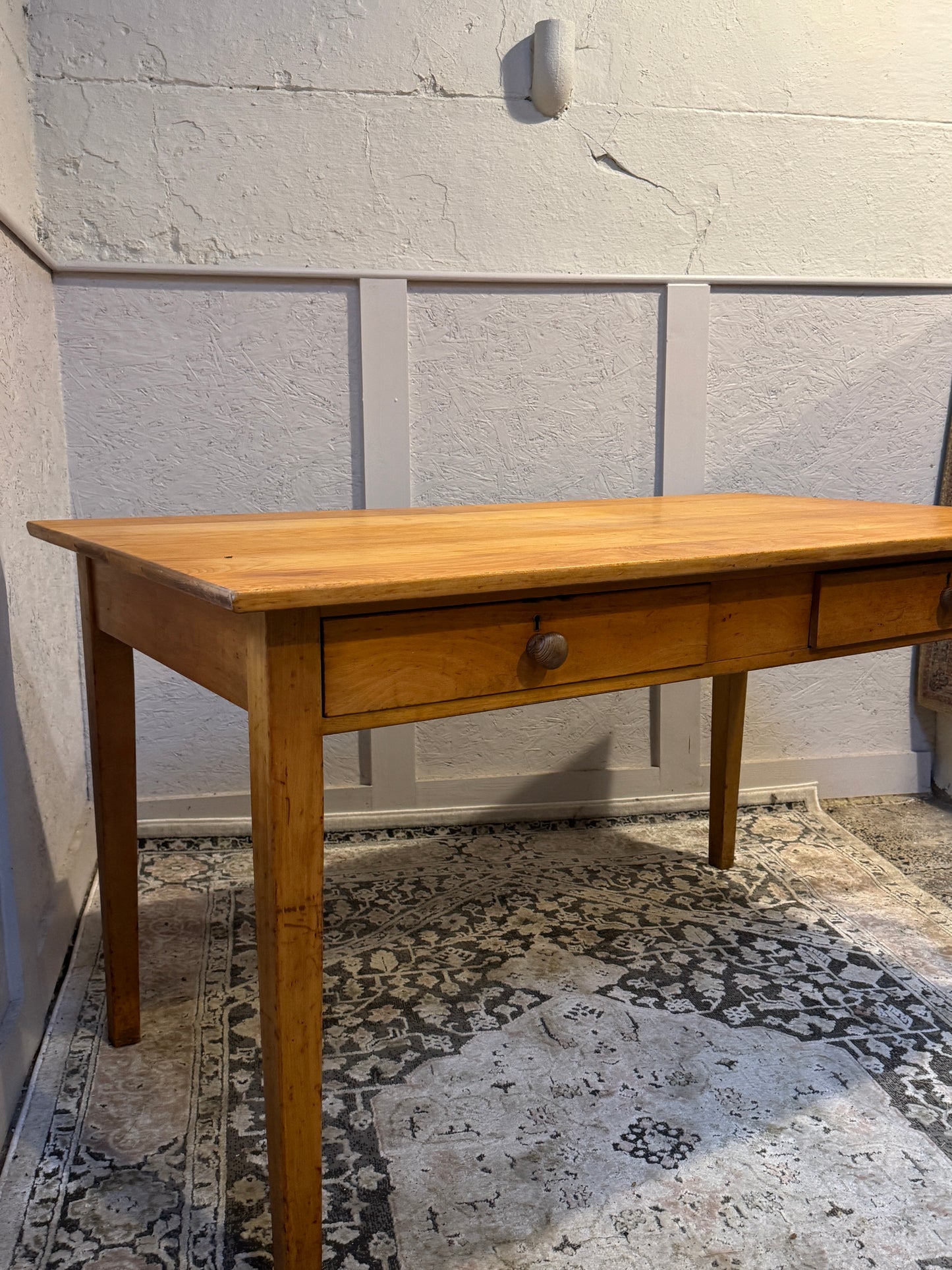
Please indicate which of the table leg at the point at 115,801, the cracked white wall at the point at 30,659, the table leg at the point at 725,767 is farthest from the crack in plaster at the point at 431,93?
the table leg at the point at 725,767

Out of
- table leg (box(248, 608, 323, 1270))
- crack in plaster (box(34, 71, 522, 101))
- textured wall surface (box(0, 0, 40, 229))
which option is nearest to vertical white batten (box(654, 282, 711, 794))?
crack in plaster (box(34, 71, 522, 101))

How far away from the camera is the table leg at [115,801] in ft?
5.56

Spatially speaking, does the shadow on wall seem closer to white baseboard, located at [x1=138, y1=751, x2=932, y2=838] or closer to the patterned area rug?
white baseboard, located at [x1=138, y1=751, x2=932, y2=838]

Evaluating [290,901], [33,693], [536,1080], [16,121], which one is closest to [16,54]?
[16,121]

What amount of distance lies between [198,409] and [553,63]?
1217 millimetres

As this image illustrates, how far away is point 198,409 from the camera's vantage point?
102 inches

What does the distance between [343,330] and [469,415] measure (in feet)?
1.25

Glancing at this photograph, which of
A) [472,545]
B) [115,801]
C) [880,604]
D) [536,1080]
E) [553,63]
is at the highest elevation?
[553,63]

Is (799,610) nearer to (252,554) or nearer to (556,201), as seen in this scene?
(252,554)

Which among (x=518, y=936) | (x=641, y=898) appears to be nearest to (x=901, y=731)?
(x=641, y=898)

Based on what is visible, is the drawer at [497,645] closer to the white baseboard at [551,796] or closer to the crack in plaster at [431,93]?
the white baseboard at [551,796]

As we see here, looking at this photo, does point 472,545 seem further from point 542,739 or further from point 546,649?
point 542,739

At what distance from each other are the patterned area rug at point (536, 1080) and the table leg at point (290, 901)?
18 centimetres

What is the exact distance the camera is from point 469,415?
2742mm
